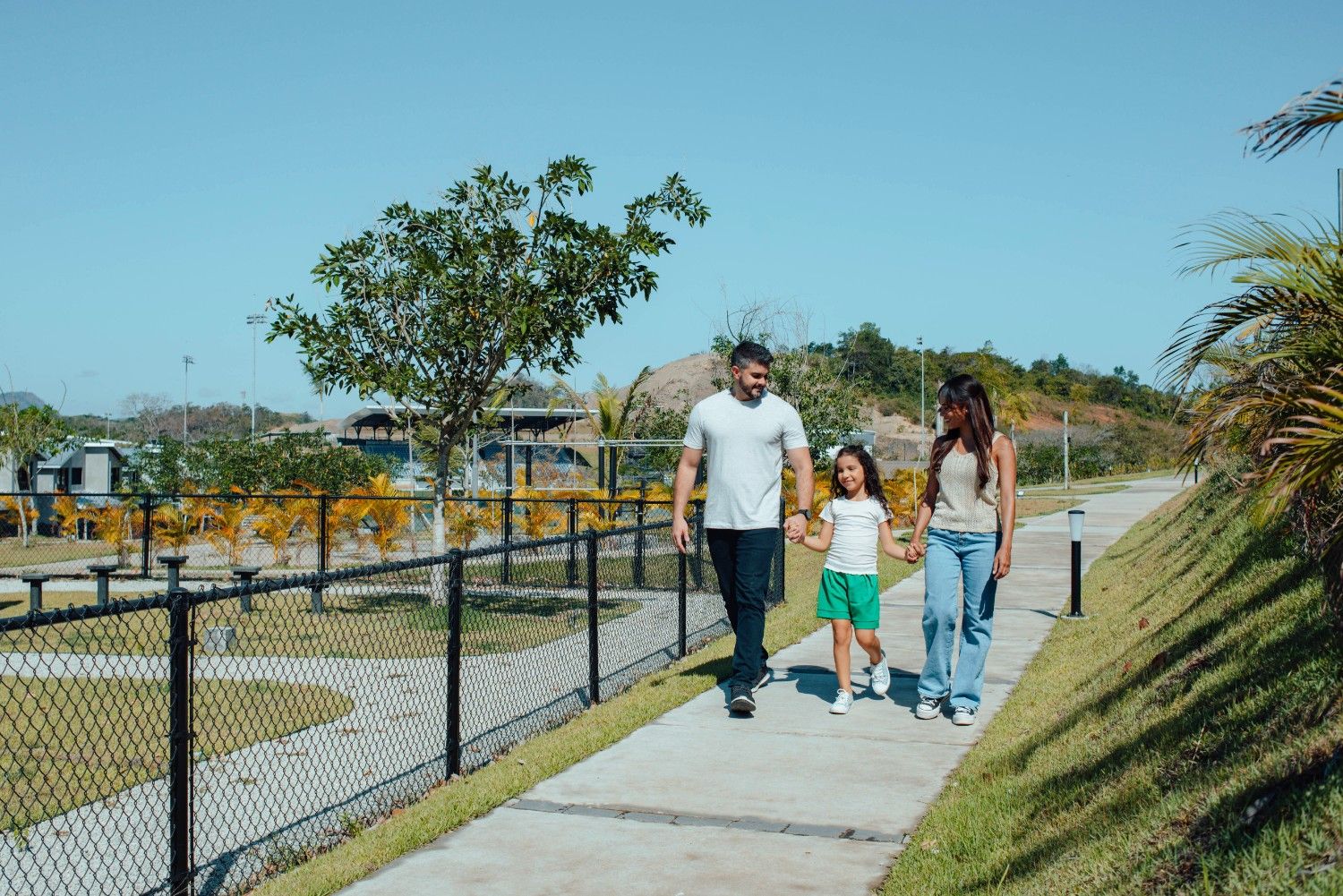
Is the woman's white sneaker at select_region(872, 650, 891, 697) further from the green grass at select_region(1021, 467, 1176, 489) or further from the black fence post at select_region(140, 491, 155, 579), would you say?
the green grass at select_region(1021, 467, 1176, 489)

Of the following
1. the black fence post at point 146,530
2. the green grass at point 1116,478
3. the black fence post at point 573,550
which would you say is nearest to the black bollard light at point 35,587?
the black fence post at point 573,550

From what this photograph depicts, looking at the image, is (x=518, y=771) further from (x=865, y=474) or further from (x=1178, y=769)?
(x=1178, y=769)

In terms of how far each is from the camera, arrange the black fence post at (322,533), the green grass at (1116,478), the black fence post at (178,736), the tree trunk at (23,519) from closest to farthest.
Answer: the black fence post at (178,736) < the black fence post at (322,533) < the tree trunk at (23,519) < the green grass at (1116,478)

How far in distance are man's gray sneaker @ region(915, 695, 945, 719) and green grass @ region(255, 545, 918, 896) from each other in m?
1.47

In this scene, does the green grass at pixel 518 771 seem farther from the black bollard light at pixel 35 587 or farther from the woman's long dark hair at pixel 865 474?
the black bollard light at pixel 35 587

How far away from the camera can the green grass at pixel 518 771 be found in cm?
482

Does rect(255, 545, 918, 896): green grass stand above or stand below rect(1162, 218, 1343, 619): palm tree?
below

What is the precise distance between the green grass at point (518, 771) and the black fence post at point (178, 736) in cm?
35

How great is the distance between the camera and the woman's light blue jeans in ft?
22.9

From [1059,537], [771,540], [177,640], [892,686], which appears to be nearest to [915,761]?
[771,540]

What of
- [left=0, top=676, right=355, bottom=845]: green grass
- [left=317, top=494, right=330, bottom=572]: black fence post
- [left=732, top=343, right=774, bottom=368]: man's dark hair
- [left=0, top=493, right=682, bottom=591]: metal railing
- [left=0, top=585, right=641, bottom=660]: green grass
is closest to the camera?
[left=0, top=676, right=355, bottom=845]: green grass

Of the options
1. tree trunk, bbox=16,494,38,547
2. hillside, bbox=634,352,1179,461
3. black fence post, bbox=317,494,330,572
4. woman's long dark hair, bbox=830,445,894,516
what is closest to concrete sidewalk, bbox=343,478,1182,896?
woman's long dark hair, bbox=830,445,894,516

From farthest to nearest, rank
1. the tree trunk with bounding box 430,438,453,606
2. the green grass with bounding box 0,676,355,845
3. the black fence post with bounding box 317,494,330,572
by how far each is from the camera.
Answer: the black fence post with bounding box 317,494,330,572 < the tree trunk with bounding box 430,438,453,606 < the green grass with bounding box 0,676,355,845

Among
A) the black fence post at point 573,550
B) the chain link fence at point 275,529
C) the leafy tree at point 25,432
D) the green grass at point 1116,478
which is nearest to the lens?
the black fence post at point 573,550
